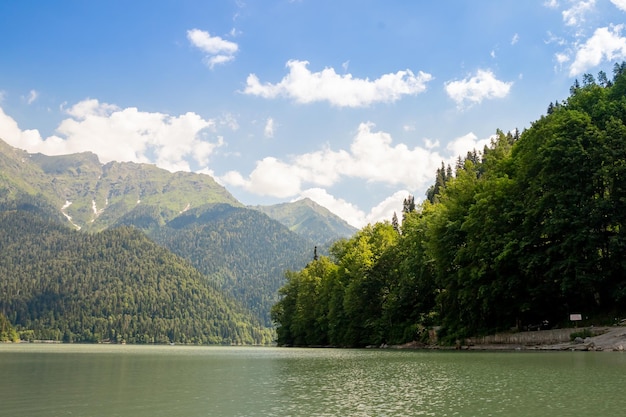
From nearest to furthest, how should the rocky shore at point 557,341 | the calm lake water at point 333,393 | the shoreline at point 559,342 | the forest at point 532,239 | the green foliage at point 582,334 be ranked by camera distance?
the calm lake water at point 333,393
the shoreline at point 559,342
the rocky shore at point 557,341
the green foliage at point 582,334
the forest at point 532,239

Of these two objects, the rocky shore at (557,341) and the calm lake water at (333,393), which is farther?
the rocky shore at (557,341)

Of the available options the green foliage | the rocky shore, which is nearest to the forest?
the rocky shore

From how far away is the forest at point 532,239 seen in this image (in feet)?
157

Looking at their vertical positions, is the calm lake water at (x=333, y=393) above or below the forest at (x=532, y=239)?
below

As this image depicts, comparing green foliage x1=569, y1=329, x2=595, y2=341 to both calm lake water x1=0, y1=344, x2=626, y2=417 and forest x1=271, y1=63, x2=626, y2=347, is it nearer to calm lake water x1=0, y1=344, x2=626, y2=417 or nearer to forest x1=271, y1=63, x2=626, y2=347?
forest x1=271, y1=63, x2=626, y2=347

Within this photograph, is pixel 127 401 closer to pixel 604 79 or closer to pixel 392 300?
pixel 392 300

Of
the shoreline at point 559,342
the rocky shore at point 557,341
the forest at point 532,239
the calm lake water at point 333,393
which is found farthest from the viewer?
the forest at point 532,239

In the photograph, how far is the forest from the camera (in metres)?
47.9

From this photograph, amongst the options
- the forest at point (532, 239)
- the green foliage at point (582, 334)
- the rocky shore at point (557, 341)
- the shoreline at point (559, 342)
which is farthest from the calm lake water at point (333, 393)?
the forest at point (532, 239)

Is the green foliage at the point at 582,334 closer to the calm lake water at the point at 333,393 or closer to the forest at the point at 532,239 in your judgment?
the forest at the point at 532,239

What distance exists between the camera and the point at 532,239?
51719 mm

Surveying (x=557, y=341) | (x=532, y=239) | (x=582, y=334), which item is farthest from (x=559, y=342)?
(x=532, y=239)

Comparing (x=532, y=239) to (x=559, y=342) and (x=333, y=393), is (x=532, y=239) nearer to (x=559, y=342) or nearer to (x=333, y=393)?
(x=559, y=342)

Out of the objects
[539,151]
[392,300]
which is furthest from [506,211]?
[392,300]
